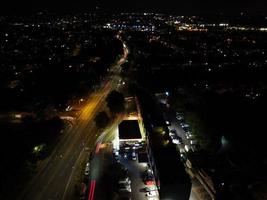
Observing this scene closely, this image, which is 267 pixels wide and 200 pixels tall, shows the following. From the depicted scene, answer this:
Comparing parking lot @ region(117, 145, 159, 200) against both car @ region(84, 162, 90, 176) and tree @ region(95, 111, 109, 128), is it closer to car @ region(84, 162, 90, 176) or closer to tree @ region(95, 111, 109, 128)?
car @ region(84, 162, 90, 176)

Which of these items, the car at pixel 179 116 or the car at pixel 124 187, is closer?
the car at pixel 124 187

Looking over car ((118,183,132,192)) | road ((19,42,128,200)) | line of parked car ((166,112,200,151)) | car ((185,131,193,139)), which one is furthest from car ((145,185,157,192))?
car ((185,131,193,139))

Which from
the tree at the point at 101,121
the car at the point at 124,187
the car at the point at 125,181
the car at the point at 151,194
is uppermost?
the tree at the point at 101,121

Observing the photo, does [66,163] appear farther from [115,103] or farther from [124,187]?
[115,103]

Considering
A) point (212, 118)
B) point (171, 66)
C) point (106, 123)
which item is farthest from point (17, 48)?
point (212, 118)

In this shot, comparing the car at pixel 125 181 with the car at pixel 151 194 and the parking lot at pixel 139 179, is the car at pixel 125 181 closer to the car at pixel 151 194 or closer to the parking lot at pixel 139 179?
the parking lot at pixel 139 179

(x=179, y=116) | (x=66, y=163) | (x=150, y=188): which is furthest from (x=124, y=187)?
(x=179, y=116)

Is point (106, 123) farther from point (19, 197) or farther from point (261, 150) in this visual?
point (261, 150)

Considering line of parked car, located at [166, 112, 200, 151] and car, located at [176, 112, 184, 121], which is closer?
line of parked car, located at [166, 112, 200, 151]

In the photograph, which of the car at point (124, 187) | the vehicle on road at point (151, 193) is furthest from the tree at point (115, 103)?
the vehicle on road at point (151, 193)
